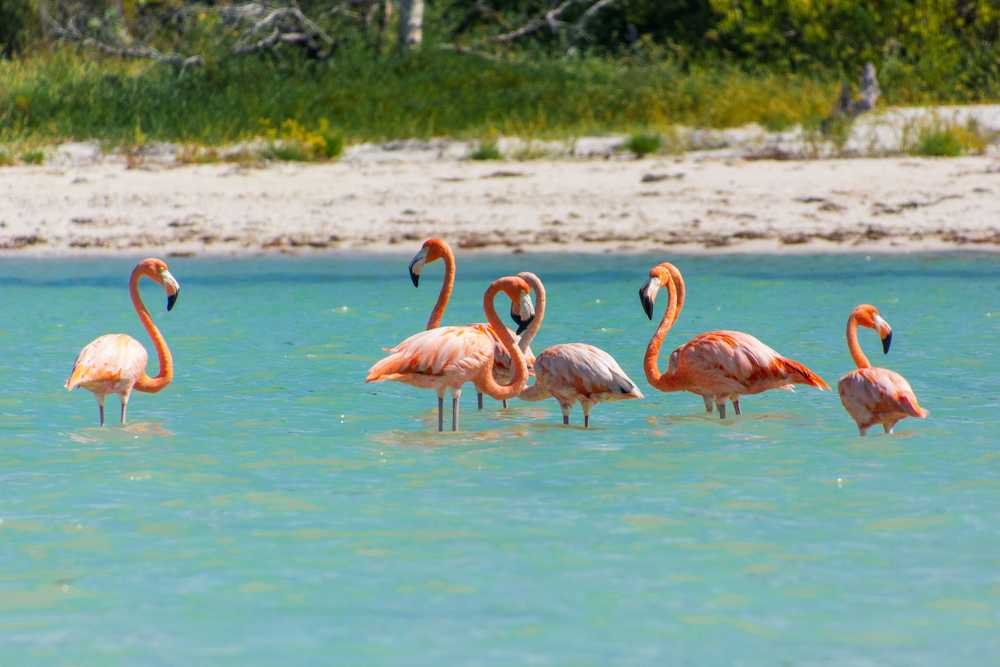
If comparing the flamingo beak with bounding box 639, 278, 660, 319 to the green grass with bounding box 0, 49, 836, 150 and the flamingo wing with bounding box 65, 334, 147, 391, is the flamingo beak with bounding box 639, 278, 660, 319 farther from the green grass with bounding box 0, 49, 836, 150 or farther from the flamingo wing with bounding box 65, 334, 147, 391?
the green grass with bounding box 0, 49, 836, 150

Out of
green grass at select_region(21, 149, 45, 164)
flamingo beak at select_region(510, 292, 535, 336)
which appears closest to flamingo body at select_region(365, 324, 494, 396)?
flamingo beak at select_region(510, 292, 535, 336)

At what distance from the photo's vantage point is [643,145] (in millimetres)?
18453

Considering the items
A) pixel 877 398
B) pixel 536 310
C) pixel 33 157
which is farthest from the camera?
pixel 33 157

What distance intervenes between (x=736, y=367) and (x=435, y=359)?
1552 millimetres

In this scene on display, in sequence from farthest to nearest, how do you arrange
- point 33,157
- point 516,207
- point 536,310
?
point 33,157
point 516,207
point 536,310

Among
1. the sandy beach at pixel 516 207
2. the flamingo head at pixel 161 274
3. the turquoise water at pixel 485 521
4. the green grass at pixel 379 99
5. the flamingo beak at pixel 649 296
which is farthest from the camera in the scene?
the green grass at pixel 379 99

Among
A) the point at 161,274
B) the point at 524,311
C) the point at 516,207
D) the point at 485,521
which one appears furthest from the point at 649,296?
the point at 516,207

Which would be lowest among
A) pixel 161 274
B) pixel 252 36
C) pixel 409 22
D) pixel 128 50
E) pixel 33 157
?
pixel 161 274

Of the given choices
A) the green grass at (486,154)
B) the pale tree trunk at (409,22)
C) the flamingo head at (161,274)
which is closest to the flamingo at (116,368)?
the flamingo head at (161,274)

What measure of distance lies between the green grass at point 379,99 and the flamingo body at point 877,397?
11.5m

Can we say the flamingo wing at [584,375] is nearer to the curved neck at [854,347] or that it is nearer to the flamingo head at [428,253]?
the flamingo head at [428,253]

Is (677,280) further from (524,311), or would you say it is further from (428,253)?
(428,253)

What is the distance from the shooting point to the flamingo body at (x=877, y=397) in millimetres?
7586

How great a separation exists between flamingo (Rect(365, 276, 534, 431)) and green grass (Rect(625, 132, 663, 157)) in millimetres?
10292
